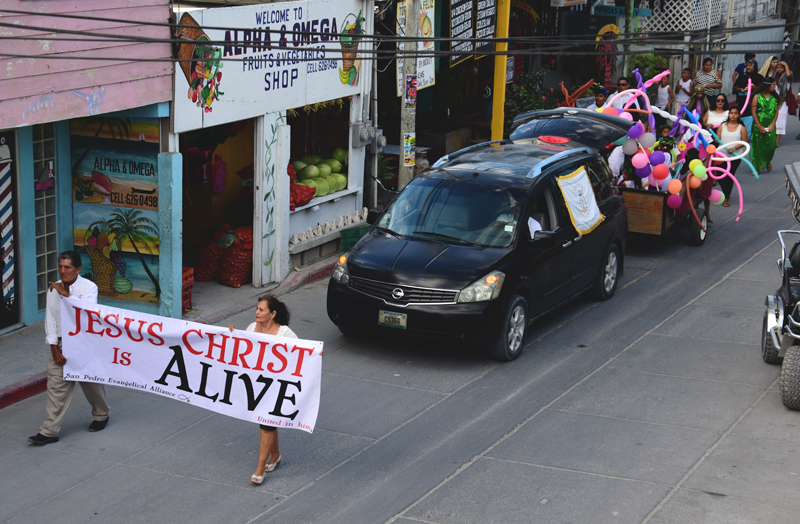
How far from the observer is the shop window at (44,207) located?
35.8ft

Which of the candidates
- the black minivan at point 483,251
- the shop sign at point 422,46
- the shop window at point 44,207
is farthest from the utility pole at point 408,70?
the shop window at point 44,207

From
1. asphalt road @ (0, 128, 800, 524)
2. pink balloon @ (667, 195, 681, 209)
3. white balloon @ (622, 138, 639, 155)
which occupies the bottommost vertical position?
asphalt road @ (0, 128, 800, 524)

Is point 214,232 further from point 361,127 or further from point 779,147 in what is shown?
point 779,147

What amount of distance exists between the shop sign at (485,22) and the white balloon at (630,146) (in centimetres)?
551

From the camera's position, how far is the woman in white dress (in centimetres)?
739

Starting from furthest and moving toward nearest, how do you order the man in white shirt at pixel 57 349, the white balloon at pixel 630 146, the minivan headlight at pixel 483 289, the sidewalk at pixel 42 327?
the white balloon at pixel 630 146 < the minivan headlight at pixel 483 289 < the sidewalk at pixel 42 327 < the man in white shirt at pixel 57 349

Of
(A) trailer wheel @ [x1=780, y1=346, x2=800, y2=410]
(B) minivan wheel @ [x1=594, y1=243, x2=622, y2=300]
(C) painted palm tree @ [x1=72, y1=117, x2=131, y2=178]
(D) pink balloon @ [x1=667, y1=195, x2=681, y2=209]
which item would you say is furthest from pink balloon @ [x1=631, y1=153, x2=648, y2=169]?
(C) painted palm tree @ [x1=72, y1=117, x2=131, y2=178]

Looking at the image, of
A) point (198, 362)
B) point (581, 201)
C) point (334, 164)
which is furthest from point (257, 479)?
point (334, 164)

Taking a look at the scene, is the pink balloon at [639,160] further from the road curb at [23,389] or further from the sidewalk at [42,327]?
the road curb at [23,389]

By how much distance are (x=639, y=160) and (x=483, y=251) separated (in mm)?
4921

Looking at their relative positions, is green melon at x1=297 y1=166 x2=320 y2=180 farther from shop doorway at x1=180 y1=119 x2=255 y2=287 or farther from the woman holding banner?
the woman holding banner

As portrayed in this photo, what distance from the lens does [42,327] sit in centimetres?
1101

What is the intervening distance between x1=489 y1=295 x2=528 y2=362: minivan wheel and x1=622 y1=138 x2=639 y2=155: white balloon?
4.79 m

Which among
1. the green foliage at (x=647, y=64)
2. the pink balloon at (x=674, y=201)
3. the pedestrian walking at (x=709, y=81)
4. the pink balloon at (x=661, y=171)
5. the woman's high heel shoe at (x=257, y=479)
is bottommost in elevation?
the woman's high heel shoe at (x=257, y=479)
